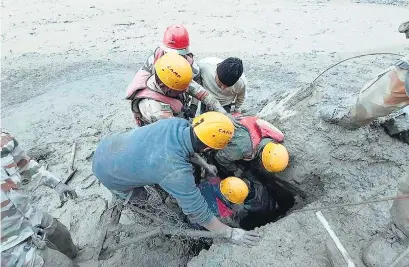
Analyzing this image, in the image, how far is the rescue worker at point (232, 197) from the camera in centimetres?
325

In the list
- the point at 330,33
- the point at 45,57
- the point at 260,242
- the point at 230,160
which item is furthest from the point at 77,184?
the point at 330,33

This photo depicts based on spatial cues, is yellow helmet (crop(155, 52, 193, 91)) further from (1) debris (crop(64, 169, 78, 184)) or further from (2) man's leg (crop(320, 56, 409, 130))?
(1) debris (crop(64, 169, 78, 184))

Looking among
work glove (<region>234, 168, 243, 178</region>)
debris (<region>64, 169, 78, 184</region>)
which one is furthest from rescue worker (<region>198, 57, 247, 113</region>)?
debris (<region>64, 169, 78, 184</region>)

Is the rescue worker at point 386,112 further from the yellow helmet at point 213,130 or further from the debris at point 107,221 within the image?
the debris at point 107,221

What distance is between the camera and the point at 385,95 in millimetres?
2947

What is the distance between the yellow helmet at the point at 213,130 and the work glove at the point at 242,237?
28.5 inches

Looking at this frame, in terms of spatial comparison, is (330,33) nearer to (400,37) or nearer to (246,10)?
(400,37)

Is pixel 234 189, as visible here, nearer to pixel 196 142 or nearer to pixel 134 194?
pixel 196 142

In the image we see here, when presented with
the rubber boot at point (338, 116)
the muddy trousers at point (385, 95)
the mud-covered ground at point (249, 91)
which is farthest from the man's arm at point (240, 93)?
the muddy trousers at point (385, 95)

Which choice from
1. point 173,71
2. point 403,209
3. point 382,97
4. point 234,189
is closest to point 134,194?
point 234,189

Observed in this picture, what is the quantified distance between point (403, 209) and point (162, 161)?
172 cm

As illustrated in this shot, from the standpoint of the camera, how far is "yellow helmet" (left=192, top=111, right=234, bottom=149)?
2654mm

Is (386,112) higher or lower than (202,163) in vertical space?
higher

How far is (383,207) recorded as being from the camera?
9.77 ft
